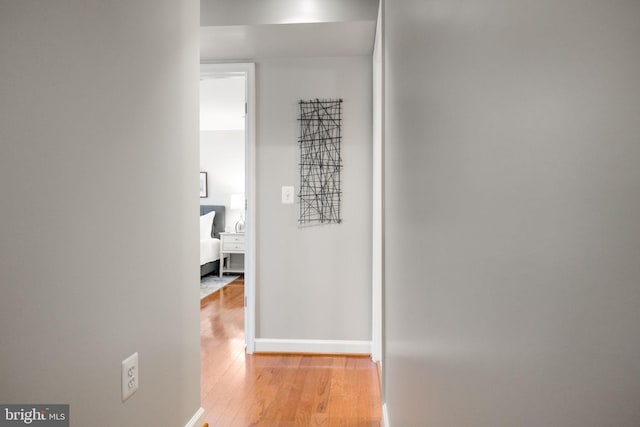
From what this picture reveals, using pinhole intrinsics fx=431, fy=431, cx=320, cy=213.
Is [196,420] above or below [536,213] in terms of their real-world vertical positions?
below

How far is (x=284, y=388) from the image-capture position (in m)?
2.50

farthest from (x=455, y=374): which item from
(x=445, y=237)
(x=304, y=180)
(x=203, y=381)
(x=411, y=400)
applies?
(x=304, y=180)

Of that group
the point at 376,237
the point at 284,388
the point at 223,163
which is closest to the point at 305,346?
the point at 284,388

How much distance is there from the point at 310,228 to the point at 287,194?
0.98 ft

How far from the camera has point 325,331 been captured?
10.3 ft

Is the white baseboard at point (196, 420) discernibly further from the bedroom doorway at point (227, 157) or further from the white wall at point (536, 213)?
the bedroom doorway at point (227, 157)

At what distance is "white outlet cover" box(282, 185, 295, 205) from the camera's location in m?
3.13

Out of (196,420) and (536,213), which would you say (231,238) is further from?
(536,213)

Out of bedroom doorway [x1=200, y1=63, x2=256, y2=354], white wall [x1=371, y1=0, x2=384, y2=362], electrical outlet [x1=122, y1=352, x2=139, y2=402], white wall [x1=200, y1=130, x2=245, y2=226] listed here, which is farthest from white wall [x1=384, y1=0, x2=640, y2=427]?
white wall [x1=200, y1=130, x2=245, y2=226]

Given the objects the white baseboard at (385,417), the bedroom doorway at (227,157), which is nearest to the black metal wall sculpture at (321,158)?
the white baseboard at (385,417)

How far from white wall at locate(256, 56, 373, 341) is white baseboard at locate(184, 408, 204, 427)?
1163 mm

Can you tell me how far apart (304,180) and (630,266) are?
2906 millimetres

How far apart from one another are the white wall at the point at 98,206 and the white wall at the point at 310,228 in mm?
1208

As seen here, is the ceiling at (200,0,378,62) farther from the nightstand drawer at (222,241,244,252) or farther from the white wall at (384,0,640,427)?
the nightstand drawer at (222,241,244,252)
